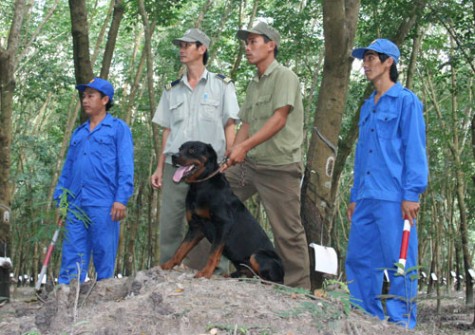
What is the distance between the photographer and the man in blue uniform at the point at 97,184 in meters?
6.48

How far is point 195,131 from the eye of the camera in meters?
6.34

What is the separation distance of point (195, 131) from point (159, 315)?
247 centimetres

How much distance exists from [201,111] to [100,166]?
1171mm

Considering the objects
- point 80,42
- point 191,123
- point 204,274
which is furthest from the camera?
point 80,42

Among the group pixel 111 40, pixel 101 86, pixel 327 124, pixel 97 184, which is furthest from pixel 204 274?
pixel 111 40

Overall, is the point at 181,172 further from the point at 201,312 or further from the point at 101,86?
the point at 101,86

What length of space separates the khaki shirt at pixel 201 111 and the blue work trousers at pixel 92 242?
896 mm

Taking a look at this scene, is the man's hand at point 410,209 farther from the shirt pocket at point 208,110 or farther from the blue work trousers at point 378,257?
the shirt pocket at point 208,110

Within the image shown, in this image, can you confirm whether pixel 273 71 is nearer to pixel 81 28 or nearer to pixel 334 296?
pixel 334 296

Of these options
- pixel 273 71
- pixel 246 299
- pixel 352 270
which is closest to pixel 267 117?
pixel 273 71

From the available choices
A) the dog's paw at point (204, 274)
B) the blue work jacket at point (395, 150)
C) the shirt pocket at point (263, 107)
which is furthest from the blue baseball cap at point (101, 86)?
the blue work jacket at point (395, 150)

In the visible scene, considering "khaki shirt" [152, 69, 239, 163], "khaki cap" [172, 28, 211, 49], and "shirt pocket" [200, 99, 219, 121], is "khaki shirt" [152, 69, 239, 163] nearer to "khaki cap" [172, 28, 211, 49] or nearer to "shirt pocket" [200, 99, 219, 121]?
"shirt pocket" [200, 99, 219, 121]

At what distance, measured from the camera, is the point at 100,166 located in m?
6.66

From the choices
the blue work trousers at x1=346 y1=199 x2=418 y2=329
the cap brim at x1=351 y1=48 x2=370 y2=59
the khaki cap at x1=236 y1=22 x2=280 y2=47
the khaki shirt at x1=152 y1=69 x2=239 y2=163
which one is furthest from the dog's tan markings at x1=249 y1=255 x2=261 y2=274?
the khaki cap at x1=236 y1=22 x2=280 y2=47
